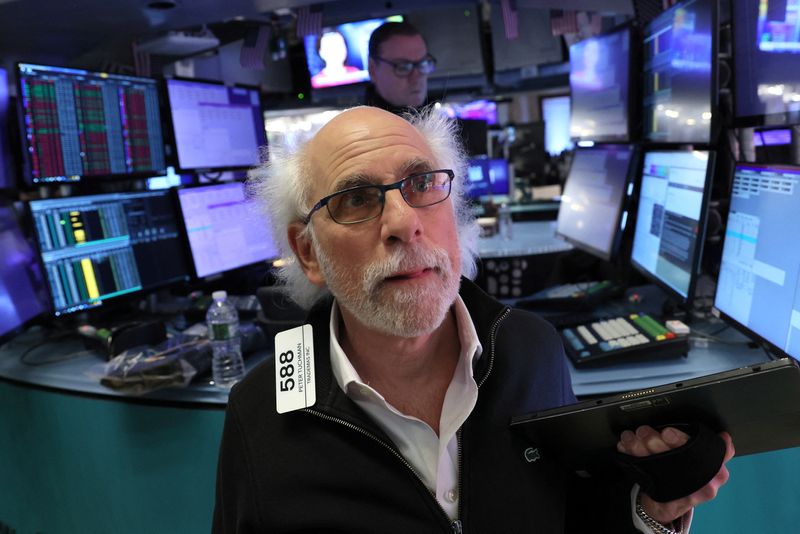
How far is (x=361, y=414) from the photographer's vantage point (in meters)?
1.01

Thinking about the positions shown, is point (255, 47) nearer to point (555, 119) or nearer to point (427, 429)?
point (427, 429)

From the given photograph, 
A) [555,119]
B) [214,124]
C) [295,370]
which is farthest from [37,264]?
[555,119]

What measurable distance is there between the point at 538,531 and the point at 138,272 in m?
1.73

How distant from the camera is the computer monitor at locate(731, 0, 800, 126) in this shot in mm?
1318

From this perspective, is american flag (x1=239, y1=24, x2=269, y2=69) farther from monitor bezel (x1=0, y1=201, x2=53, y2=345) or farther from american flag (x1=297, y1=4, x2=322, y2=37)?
monitor bezel (x1=0, y1=201, x2=53, y2=345)

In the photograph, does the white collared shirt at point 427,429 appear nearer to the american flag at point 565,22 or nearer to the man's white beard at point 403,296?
the man's white beard at point 403,296

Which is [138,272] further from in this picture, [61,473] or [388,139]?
[388,139]

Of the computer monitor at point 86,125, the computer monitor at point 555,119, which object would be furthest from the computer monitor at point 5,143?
the computer monitor at point 555,119

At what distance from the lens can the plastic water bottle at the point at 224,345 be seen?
5.64 ft

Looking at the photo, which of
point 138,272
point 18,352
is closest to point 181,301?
point 138,272

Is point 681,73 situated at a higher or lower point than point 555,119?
lower

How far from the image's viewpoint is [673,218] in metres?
1.71

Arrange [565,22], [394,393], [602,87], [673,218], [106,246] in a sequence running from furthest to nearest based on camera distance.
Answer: [565,22] → [602,87] → [106,246] → [673,218] → [394,393]

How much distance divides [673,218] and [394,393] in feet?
3.52
